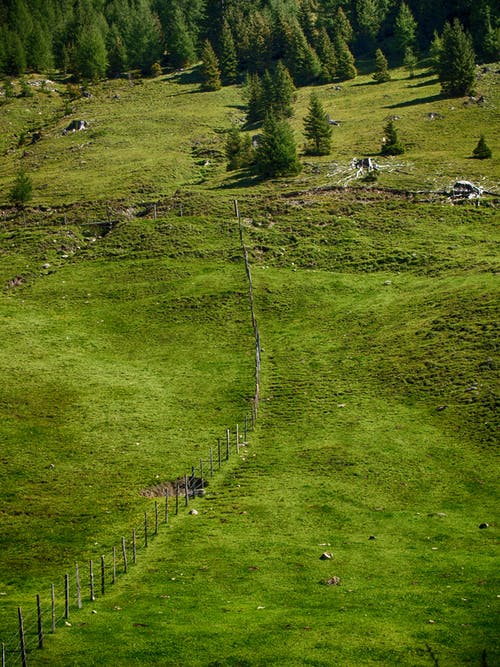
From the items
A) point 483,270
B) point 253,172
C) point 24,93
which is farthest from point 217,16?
point 483,270

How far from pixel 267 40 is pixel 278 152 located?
79.1 metres

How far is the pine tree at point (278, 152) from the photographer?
10869 cm

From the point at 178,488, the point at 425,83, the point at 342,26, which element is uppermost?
the point at 342,26

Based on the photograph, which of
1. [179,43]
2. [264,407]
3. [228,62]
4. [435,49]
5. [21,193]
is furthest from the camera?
[179,43]

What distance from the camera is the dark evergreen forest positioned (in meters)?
169

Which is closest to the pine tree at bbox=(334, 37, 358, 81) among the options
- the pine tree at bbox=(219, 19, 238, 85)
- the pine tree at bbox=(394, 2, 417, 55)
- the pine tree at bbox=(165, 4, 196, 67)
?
the pine tree at bbox=(394, 2, 417, 55)

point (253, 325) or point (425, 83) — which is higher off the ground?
point (425, 83)

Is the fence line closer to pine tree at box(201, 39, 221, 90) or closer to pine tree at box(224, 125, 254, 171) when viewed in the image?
pine tree at box(224, 125, 254, 171)

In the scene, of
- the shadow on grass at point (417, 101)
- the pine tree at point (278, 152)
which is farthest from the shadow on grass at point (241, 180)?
the shadow on grass at point (417, 101)

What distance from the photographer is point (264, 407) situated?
56.1 m

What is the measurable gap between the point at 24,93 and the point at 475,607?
172592 millimetres

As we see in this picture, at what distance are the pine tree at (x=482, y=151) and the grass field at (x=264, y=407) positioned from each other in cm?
225

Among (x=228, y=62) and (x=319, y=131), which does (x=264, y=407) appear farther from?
(x=228, y=62)

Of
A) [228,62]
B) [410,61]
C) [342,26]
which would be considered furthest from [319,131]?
[342,26]
